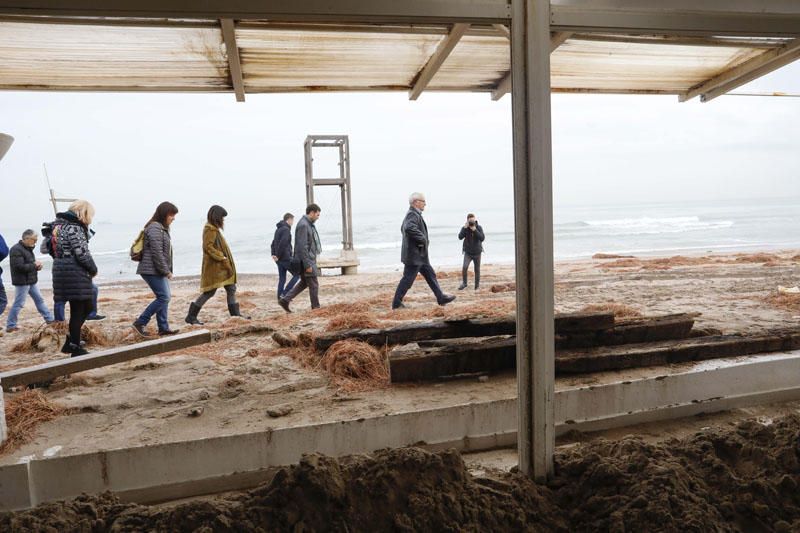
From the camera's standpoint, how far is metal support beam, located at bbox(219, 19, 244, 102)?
4.46m

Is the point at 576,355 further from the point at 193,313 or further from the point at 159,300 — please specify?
the point at 193,313

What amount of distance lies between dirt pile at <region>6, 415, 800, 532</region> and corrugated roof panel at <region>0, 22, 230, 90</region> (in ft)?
12.5

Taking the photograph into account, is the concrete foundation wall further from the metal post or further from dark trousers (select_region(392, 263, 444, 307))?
dark trousers (select_region(392, 263, 444, 307))

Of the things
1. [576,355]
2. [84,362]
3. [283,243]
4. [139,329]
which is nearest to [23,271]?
[139,329]

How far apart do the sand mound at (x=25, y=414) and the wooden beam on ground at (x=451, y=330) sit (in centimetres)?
254

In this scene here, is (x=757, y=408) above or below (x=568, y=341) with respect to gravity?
below

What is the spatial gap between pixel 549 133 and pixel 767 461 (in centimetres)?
238

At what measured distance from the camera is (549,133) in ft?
9.25

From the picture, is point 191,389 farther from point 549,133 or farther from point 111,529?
point 549,133

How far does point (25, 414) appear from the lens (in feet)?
13.7

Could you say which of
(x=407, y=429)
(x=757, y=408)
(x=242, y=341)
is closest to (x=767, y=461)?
(x=757, y=408)

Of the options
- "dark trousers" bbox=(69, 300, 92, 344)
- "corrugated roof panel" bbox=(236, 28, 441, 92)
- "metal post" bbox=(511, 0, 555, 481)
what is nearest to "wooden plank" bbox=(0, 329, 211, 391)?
"dark trousers" bbox=(69, 300, 92, 344)

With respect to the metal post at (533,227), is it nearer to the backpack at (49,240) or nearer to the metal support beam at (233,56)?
the metal support beam at (233,56)

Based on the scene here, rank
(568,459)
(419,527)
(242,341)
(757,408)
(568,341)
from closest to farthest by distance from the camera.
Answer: (419,527) < (568,459) < (757,408) < (568,341) < (242,341)
